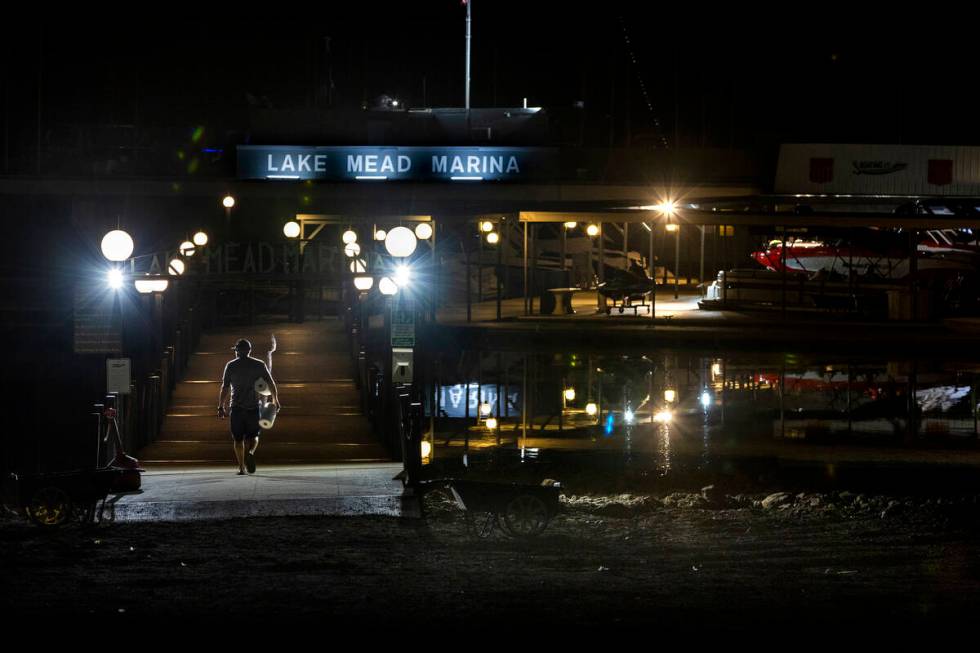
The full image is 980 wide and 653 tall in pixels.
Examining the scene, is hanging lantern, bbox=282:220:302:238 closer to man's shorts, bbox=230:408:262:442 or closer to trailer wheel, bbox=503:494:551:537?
man's shorts, bbox=230:408:262:442

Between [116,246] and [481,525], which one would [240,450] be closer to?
[116,246]

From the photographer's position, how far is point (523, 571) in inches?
406

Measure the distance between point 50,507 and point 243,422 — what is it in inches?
126

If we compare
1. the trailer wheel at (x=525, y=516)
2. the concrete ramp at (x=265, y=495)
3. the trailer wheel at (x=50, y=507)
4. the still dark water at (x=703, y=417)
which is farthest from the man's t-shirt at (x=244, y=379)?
the trailer wheel at (x=525, y=516)

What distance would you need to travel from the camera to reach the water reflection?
18141mm

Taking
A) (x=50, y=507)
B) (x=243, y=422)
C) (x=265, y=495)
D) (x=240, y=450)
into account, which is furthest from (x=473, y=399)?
(x=50, y=507)

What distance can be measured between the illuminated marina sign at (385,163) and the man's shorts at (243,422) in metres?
20.8

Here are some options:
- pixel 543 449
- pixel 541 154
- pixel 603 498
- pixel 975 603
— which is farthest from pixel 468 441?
pixel 541 154

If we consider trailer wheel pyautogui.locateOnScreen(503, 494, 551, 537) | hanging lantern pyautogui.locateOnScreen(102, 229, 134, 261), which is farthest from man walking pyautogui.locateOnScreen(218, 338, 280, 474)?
trailer wheel pyautogui.locateOnScreen(503, 494, 551, 537)

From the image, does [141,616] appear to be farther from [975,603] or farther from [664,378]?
[664,378]

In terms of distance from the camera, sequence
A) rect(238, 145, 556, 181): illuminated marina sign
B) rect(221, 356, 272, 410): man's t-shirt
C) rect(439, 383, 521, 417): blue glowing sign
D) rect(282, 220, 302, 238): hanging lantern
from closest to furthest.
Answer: rect(221, 356, 272, 410): man's t-shirt → rect(439, 383, 521, 417): blue glowing sign → rect(282, 220, 302, 238): hanging lantern → rect(238, 145, 556, 181): illuminated marina sign

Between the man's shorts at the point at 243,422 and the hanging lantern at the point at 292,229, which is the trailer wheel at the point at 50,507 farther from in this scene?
the hanging lantern at the point at 292,229

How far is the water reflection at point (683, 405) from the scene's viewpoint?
18141 mm

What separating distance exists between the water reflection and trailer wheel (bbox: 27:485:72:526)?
5148 millimetres
